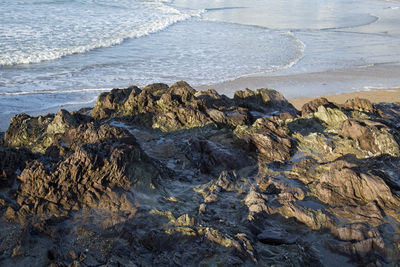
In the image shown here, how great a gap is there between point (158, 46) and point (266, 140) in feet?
46.4

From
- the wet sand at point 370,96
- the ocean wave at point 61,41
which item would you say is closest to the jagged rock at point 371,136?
the wet sand at point 370,96

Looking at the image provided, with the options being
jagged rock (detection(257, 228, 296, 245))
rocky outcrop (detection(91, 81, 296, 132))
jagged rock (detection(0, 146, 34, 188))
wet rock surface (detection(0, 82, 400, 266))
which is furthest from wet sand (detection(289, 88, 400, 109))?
jagged rock (detection(0, 146, 34, 188))

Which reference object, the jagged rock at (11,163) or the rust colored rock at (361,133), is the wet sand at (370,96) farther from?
the jagged rock at (11,163)

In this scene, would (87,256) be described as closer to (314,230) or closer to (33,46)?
(314,230)

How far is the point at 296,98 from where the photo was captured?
11680 millimetres

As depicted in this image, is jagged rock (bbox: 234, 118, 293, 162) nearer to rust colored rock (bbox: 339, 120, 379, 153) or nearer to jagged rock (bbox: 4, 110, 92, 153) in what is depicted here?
rust colored rock (bbox: 339, 120, 379, 153)

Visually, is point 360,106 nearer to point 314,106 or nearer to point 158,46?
point 314,106

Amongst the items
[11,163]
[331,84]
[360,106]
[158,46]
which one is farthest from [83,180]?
[158,46]

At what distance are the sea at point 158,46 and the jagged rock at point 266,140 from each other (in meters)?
6.25

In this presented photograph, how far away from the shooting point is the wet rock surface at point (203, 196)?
3203mm

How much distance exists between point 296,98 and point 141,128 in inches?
267

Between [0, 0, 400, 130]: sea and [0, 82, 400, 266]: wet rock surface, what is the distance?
5.69 meters

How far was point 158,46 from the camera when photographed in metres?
18.4

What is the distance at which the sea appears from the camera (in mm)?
12648
